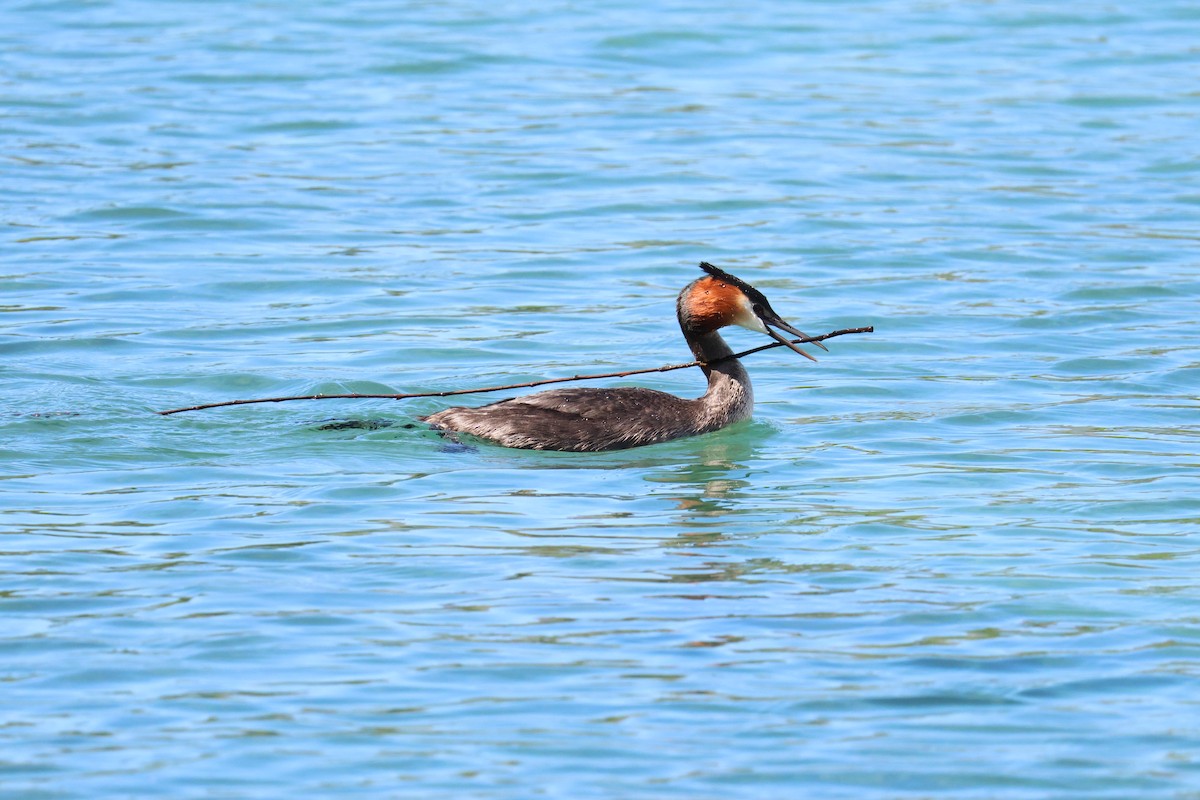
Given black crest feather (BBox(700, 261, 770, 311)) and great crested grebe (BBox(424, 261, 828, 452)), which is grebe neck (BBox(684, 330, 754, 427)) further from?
black crest feather (BBox(700, 261, 770, 311))

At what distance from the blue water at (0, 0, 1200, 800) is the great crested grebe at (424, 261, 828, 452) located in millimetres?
171

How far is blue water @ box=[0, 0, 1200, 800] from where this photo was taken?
6.82 meters

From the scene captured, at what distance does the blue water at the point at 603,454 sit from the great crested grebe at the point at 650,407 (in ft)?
0.56

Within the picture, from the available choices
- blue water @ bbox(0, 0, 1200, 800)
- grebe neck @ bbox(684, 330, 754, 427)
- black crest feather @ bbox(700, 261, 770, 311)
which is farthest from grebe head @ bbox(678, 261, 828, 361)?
blue water @ bbox(0, 0, 1200, 800)

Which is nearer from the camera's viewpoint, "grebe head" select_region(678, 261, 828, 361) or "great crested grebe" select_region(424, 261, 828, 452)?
"great crested grebe" select_region(424, 261, 828, 452)

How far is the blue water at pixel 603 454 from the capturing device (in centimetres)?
682

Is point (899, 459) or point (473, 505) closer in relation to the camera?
point (473, 505)

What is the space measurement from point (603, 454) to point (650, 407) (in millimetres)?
437

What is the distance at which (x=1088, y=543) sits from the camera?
912 cm

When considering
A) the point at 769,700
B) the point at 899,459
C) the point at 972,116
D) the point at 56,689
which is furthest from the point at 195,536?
the point at 972,116

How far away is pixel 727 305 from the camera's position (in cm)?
1151

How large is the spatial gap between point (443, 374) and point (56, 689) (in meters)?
5.96

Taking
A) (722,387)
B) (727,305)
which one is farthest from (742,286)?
(722,387)

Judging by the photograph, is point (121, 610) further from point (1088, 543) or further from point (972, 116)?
point (972, 116)
